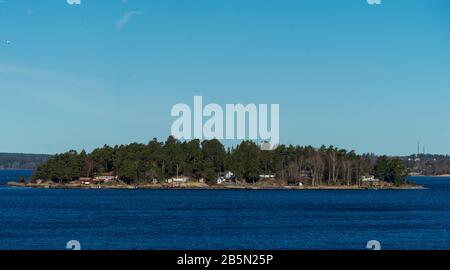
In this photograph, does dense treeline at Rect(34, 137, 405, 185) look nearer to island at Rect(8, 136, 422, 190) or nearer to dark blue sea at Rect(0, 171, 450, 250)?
island at Rect(8, 136, 422, 190)

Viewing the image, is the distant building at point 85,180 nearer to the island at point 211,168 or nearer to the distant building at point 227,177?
the island at point 211,168

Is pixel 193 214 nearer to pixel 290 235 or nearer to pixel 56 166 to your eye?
pixel 290 235

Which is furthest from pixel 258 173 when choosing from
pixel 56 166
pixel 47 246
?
pixel 47 246

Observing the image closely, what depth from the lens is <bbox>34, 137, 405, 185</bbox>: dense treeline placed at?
481 ft

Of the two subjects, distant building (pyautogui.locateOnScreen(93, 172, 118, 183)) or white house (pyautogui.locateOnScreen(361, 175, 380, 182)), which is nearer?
distant building (pyautogui.locateOnScreen(93, 172, 118, 183))

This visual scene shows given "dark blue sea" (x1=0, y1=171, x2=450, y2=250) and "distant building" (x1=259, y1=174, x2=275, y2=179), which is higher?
"distant building" (x1=259, y1=174, x2=275, y2=179)

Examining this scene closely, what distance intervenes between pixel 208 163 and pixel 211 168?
2253 mm

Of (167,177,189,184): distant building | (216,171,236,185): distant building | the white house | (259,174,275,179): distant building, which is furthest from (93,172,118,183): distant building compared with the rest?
the white house

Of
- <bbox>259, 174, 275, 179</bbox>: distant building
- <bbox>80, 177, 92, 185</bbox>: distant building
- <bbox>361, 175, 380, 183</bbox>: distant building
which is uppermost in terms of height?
<bbox>259, 174, 275, 179</bbox>: distant building

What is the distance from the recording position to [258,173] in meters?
152

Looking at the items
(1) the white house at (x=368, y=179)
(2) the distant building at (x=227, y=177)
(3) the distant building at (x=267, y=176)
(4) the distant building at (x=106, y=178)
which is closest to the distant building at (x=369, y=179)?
(1) the white house at (x=368, y=179)

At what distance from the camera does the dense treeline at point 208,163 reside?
146750 millimetres

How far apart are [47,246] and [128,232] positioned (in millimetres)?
9984

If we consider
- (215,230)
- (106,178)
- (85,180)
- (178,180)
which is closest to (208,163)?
(178,180)
